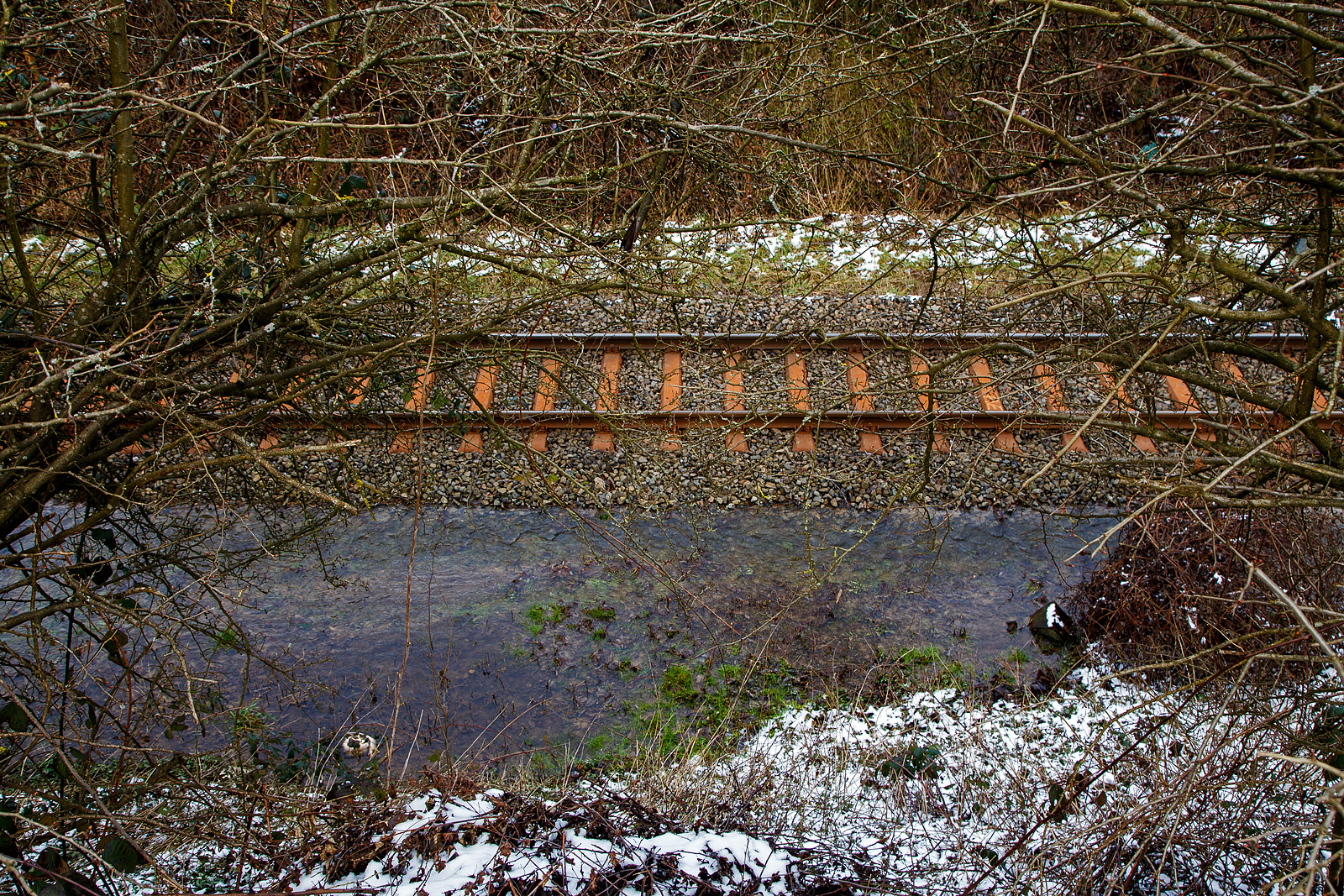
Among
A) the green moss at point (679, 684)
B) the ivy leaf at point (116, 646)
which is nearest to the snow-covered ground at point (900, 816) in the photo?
the green moss at point (679, 684)

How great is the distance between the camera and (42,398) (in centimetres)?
352

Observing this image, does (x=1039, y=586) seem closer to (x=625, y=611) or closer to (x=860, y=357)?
(x=860, y=357)

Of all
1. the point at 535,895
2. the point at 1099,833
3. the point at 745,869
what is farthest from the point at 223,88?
the point at 1099,833

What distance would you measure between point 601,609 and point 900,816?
2.49 m

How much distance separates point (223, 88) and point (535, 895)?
133 inches

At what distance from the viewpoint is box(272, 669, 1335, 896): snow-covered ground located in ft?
11.5

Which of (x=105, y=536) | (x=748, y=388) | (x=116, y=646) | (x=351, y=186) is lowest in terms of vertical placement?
(x=748, y=388)

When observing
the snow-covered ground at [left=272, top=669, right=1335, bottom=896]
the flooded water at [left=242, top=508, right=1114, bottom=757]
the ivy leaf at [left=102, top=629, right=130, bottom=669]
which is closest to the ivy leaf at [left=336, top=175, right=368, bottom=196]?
the flooded water at [left=242, top=508, right=1114, bottom=757]

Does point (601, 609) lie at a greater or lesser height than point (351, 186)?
lesser

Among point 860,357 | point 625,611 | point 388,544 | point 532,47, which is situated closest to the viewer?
point 532,47

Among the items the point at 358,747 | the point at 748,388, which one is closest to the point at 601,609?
the point at 358,747

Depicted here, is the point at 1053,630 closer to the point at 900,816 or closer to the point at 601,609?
the point at 900,816

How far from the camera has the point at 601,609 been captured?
19.9ft

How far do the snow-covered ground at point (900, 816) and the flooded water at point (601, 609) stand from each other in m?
0.69
